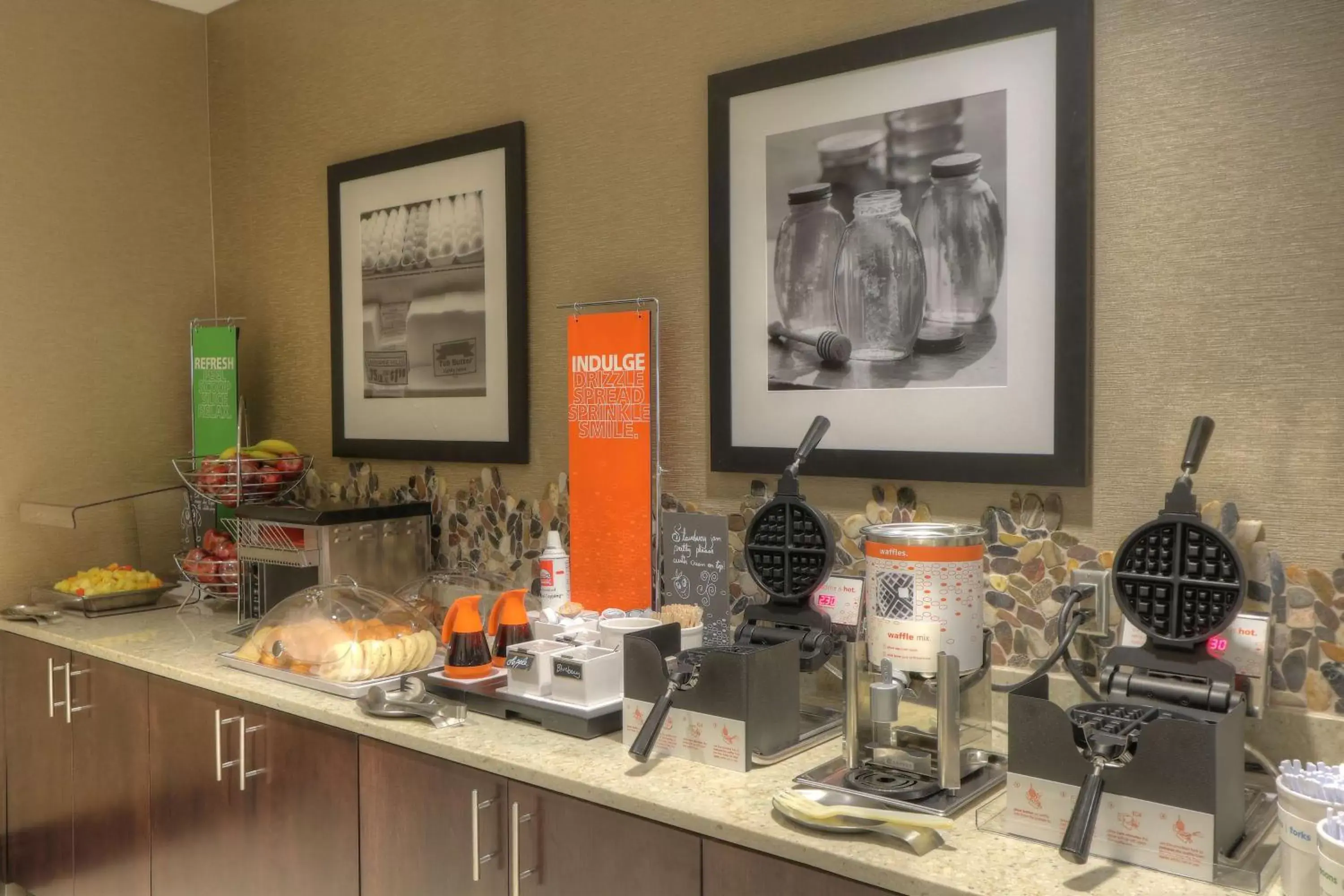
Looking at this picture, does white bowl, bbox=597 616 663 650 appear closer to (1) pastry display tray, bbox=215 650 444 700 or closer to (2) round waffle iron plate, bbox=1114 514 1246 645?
(1) pastry display tray, bbox=215 650 444 700

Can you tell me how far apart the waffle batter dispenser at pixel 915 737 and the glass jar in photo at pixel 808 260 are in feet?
2.36

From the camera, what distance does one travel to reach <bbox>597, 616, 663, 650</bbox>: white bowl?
2025mm

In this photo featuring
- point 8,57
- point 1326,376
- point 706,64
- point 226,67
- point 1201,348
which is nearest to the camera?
point 1326,376

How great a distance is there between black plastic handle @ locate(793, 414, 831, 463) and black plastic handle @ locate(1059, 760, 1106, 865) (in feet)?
2.40

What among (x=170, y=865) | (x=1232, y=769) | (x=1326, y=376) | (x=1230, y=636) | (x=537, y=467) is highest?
(x=1326, y=376)

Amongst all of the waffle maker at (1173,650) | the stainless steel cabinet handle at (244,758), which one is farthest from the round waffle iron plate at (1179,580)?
the stainless steel cabinet handle at (244,758)

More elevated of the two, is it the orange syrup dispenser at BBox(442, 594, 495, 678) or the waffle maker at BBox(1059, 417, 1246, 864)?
the waffle maker at BBox(1059, 417, 1246, 864)

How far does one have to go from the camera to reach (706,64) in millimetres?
2270

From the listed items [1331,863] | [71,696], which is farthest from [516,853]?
[71,696]

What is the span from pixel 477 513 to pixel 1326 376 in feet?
6.27

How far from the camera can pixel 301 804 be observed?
6.82ft

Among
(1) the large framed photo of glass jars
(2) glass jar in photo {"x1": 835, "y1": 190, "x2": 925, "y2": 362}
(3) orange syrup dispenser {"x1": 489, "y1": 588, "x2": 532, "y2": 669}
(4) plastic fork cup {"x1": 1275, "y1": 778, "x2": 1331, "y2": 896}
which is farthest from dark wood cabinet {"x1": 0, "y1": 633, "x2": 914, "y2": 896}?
(2) glass jar in photo {"x1": 835, "y1": 190, "x2": 925, "y2": 362}

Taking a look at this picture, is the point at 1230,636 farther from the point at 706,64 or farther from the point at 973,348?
the point at 706,64

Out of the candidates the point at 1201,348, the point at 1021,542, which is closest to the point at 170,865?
the point at 1021,542
